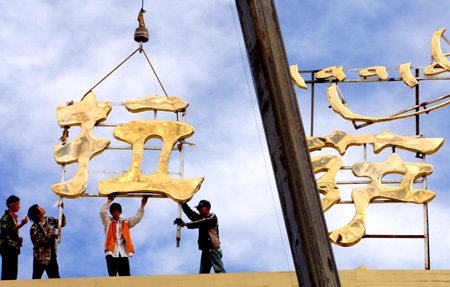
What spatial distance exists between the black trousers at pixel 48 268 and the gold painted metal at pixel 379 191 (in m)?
3.39

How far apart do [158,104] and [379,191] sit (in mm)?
3171

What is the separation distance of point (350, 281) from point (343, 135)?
3.49 metres

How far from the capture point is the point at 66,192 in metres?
11.9

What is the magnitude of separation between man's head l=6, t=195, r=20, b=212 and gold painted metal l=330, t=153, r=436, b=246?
12.6 feet

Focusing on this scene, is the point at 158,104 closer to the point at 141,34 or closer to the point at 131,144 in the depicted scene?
the point at 131,144

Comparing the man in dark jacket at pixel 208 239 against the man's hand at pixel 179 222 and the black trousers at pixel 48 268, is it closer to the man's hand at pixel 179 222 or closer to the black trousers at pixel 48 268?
the man's hand at pixel 179 222

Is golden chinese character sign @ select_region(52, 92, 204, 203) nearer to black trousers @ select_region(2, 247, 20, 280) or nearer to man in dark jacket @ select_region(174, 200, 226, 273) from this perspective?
man in dark jacket @ select_region(174, 200, 226, 273)

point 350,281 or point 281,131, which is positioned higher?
point 281,131

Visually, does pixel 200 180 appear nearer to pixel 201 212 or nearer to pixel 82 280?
pixel 201 212

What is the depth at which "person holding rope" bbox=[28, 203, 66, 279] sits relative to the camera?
34.7 feet

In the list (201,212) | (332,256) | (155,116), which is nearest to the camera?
(332,256)

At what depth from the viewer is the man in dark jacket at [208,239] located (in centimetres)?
1062

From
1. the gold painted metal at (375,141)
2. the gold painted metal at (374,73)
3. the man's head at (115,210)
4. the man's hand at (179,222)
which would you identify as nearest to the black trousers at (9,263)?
the man's head at (115,210)

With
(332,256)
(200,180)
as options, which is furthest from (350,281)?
(332,256)
